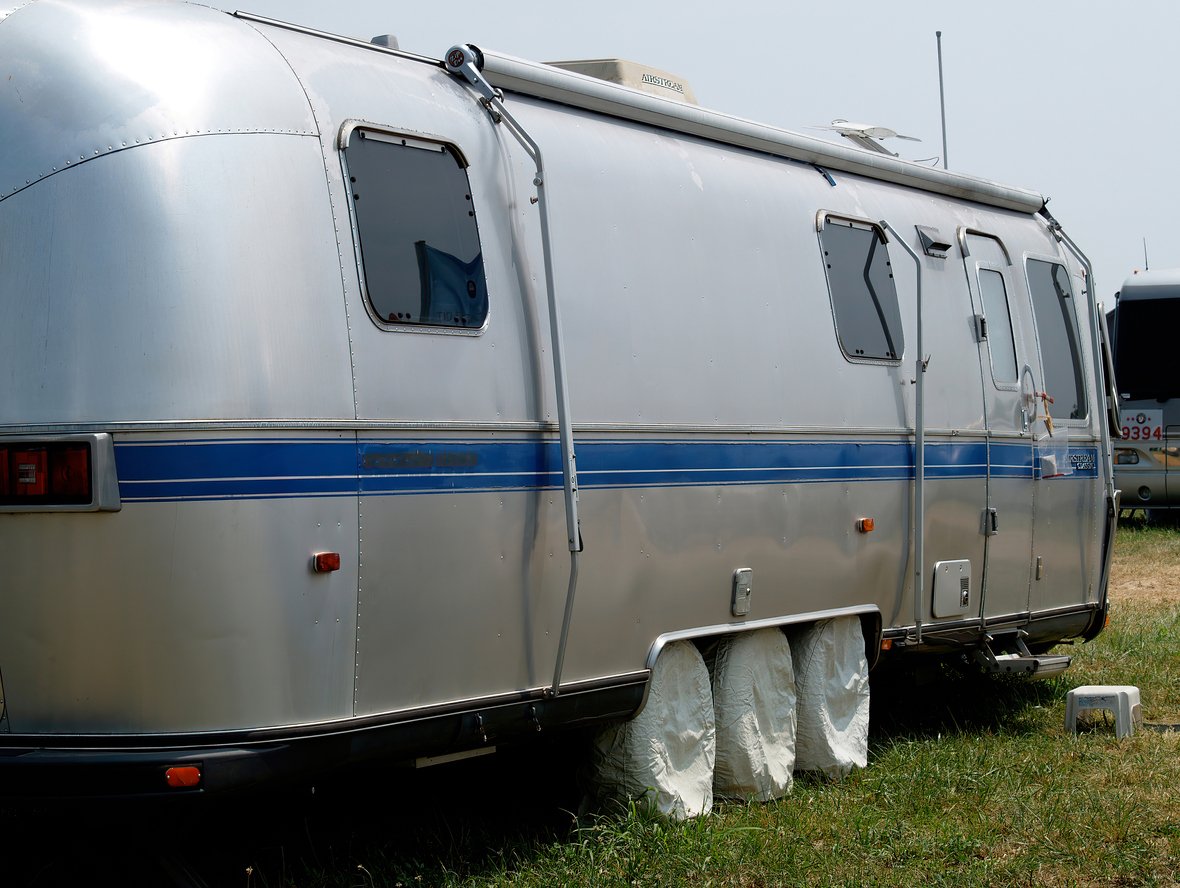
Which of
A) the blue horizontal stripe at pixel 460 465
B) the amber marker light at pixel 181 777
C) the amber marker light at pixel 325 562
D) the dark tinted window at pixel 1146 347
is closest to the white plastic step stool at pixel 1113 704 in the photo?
the blue horizontal stripe at pixel 460 465

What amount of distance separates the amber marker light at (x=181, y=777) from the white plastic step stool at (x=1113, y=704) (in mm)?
5512

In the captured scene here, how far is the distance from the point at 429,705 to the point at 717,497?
5.97 feet

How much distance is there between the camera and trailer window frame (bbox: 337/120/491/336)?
5.07m

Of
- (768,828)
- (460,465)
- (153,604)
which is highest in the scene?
(460,465)

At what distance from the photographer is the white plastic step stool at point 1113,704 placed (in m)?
8.12

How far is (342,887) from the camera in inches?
213

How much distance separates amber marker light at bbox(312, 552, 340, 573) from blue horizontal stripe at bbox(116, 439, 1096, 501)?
0.66 ft

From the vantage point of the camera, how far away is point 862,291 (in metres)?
7.54

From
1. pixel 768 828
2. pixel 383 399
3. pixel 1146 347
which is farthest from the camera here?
pixel 1146 347

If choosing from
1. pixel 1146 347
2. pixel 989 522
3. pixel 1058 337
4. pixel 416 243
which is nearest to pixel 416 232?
pixel 416 243

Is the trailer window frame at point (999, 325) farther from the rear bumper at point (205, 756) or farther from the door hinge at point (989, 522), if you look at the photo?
the rear bumper at point (205, 756)

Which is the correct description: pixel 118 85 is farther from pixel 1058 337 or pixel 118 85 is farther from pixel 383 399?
pixel 1058 337

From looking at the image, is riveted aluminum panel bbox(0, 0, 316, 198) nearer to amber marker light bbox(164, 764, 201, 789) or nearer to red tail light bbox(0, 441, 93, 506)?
red tail light bbox(0, 441, 93, 506)

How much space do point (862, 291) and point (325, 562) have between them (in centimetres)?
375
